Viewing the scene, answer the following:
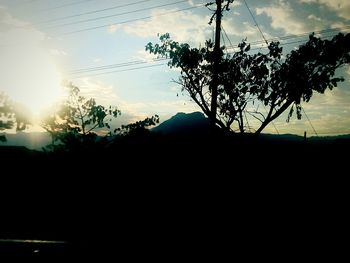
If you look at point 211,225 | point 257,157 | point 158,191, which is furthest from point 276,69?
point 211,225

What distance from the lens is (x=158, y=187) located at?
15398 millimetres

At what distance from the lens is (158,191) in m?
15.2

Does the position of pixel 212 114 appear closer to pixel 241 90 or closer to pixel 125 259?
pixel 125 259

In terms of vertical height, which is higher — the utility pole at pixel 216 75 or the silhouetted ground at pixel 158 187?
the utility pole at pixel 216 75

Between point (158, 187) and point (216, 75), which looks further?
point (158, 187)

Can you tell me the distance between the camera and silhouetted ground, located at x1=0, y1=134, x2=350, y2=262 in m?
13.0

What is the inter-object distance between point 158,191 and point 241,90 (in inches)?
584

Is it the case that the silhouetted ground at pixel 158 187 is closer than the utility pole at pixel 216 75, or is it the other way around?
the silhouetted ground at pixel 158 187

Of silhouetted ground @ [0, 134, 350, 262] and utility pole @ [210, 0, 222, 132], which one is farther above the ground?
utility pole @ [210, 0, 222, 132]

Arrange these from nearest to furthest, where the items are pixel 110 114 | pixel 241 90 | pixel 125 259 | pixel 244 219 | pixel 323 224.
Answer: pixel 125 259 < pixel 323 224 < pixel 244 219 < pixel 241 90 < pixel 110 114

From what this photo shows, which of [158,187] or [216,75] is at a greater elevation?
[216,75]

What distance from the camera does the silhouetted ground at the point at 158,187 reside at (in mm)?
12977

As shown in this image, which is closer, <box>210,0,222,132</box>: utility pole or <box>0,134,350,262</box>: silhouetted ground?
<box>0,134,350,262</box>: silhouetted ground

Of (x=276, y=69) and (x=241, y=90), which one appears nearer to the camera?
(x=276, y=69)
